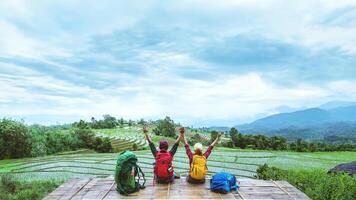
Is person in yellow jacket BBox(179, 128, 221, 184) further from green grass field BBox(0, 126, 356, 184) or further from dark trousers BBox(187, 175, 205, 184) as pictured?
green grass field BBox(0, 126, 356, 184)

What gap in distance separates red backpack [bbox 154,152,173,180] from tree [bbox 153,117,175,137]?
30169 millimetres

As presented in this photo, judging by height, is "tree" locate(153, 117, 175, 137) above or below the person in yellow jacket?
above

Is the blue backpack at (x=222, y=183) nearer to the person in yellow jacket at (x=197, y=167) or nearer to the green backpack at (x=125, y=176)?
the person in yellow jacket at (x=197, y=167)

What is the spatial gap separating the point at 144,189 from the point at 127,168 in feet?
2.61

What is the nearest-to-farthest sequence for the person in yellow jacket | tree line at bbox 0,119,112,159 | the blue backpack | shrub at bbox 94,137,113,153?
the blue backpack < the person in yellow jacket < tree line at bbox 0,119,112,159 < shrub at bbox 94,137,113,153

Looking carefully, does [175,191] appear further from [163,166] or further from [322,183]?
[322,183]

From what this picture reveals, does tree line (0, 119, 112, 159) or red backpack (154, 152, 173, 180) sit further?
tree line (0, 119, 112, 159)

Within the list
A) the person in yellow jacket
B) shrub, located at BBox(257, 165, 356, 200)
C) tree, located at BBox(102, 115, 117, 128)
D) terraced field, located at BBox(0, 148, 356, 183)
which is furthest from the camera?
tree, located at BBox(102, 115, 117, 128)

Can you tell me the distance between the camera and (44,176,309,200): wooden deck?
10.1 meters

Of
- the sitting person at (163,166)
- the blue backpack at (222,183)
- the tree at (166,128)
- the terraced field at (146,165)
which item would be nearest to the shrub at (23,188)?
the terraced field at (146,165)

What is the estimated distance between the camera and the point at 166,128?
41938 millimetres

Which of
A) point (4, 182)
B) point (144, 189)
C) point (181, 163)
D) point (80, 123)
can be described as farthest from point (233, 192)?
point (80, 123)

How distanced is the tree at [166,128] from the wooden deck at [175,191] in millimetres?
29847

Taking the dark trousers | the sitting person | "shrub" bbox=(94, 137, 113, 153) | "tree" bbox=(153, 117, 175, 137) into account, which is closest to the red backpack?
the sitting person
